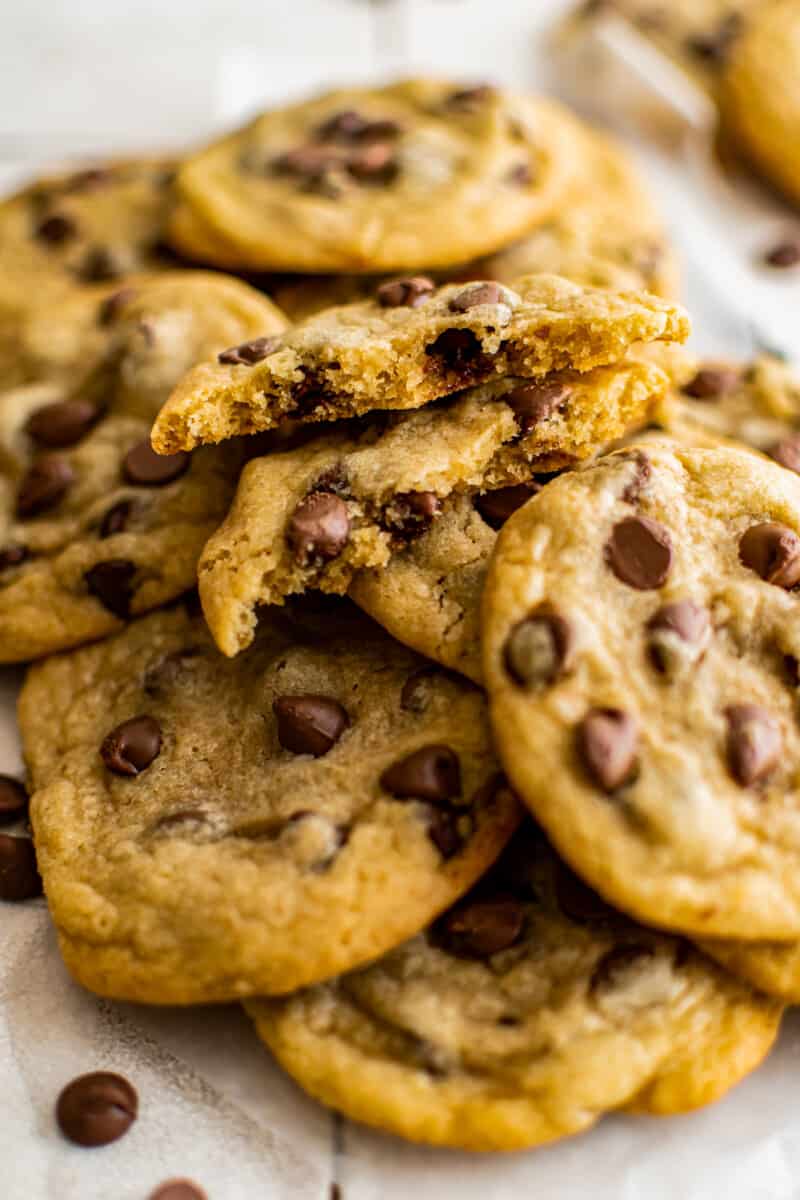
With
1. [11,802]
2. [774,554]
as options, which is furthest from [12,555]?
[774,554]

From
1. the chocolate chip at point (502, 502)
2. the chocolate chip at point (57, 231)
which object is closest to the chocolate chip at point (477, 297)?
the chocolate chip at point (502, 502)

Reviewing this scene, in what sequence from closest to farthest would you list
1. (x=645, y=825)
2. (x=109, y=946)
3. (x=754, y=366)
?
(x=645, y=825) → (x=109, y=946) → (x=754, y=366)

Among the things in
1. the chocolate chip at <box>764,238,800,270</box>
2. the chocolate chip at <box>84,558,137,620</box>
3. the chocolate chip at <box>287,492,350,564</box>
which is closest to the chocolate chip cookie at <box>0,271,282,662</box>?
the chocolate chip at <box>84,558,137,620</box>

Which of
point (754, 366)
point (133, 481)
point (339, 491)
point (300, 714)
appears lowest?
point (133, 481)

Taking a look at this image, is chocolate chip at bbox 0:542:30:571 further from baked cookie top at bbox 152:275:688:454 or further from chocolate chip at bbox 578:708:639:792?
chocolate chip at bbox 578:708:639:792

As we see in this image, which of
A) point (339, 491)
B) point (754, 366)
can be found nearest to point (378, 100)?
point (754, 366)

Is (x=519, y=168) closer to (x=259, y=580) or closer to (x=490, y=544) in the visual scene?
Answer: (x=490, y=544)

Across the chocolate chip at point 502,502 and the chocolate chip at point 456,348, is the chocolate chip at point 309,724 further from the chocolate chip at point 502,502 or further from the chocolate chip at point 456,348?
the chocolate chip at point 456,348
